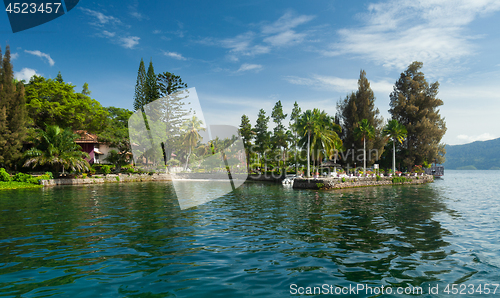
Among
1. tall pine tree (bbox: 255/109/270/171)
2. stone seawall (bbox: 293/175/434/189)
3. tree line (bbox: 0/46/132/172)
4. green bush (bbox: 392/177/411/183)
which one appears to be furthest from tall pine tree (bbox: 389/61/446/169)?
tree line (bbox: 0/46/132/172)

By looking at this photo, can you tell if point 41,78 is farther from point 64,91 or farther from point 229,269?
point 229,269

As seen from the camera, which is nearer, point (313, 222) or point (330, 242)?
point (330, 242)

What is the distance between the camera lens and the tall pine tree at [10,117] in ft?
111

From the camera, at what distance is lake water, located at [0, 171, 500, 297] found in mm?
5812

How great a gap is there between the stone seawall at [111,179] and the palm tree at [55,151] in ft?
5.92

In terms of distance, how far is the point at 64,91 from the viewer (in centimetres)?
4603

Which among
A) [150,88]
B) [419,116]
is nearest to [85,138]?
[150,88]

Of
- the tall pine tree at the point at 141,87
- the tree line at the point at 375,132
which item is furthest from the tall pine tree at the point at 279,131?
the tall pine tree at the point at 141,87

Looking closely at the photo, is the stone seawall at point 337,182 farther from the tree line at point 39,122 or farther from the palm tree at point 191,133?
the palm tree at point 191,133

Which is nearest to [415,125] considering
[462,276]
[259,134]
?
[259,134]

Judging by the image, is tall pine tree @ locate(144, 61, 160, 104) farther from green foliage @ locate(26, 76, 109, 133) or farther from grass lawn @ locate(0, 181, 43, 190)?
grass lawn @ locate(0, 181, 43, 190)

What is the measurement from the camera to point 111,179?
42000 mm

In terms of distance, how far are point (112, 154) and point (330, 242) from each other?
46925mm

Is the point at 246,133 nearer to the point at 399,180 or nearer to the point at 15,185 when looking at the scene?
the point at 399,180
